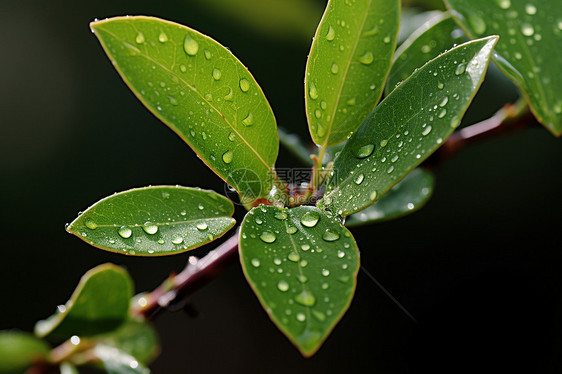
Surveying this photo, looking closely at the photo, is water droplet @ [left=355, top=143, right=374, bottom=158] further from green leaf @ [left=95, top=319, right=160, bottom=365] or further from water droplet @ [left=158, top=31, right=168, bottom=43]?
green leaf @ [left=95, top=319, right=160, bottom=365]

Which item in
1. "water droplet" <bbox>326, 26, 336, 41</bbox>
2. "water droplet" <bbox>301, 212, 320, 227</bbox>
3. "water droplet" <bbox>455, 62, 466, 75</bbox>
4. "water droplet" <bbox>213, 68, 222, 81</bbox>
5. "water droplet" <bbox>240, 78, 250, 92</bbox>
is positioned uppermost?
"water droplet" <bbox>326, 26, 336, 41</bbox>

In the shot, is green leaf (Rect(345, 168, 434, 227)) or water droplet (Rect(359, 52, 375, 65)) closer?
water droplet (Rect(359, 52, 375, 65))

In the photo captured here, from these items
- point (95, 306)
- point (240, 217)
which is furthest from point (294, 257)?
point (240, 217)

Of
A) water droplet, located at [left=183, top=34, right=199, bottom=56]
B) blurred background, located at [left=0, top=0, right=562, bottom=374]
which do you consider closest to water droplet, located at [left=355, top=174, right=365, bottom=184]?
water droplet, located at [left=183, top=34, right=199, bottom=56]

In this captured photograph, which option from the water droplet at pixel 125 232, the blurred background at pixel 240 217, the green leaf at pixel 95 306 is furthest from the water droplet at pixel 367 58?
the blurred background at pixel 240 217

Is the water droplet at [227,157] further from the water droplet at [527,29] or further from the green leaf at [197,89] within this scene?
the water droplet at [527,29]

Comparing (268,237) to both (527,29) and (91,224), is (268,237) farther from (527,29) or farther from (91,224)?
(527,29)
